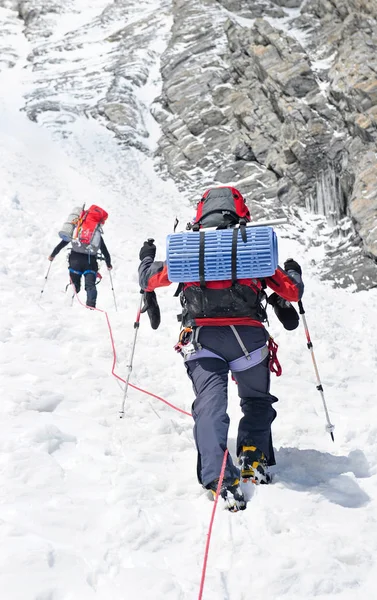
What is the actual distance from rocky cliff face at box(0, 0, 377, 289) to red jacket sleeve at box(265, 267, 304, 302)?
45.3ft

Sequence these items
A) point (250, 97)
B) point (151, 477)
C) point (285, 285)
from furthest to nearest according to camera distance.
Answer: point (250, 97) → point (285, 285) → point (151, 477)

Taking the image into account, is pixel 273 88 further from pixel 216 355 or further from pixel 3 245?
pixel 216 355

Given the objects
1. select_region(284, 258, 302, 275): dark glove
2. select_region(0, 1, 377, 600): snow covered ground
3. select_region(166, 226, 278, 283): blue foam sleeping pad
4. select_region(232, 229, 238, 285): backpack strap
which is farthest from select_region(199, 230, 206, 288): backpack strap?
select_region(0, 1, 377, 600): snow covered ground

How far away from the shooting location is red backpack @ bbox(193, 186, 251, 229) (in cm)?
475

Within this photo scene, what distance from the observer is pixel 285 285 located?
484cm

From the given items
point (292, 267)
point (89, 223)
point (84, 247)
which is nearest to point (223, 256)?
point (292, 267)

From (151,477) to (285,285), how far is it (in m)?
2.17

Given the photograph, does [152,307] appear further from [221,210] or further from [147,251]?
[221,210]

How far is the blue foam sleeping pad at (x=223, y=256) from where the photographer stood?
4430mm

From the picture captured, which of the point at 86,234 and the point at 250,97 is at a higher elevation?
the point at 250,97

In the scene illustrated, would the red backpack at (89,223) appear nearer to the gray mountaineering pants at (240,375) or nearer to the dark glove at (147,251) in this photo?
the dark glove at (147,251)

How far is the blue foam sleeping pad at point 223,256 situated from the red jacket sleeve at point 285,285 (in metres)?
0.36

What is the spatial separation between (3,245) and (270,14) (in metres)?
34.1

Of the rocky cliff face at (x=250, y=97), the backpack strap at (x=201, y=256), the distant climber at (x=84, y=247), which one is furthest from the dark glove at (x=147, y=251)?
the rocky cliff face at (x=250, y=97)
